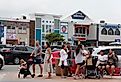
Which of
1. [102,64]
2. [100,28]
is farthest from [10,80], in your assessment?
[100,28]

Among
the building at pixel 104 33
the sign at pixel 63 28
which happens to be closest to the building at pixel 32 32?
the sign at pixel 63 28

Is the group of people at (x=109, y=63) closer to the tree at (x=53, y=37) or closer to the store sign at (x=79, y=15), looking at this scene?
the tree at (x=53, y=37)

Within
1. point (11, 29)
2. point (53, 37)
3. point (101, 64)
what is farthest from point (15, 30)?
point (101, 64)

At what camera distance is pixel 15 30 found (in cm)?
7856

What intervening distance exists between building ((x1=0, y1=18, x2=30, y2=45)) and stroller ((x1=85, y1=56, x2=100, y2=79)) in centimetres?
5819

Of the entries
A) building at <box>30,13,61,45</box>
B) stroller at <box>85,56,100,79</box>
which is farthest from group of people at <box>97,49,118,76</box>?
building at <box>30,13,61,45</box>

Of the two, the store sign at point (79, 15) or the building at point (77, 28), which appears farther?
the store sign at point (79, 15)

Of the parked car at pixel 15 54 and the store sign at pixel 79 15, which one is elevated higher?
the store sign at pixel 79 15

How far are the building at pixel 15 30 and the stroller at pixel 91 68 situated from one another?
191ft

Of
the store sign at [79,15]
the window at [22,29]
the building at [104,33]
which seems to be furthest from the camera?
the store sign at [79,15]

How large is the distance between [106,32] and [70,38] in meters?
8.12

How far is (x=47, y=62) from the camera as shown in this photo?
63.2 feet

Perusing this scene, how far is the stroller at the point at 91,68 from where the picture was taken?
1908cm

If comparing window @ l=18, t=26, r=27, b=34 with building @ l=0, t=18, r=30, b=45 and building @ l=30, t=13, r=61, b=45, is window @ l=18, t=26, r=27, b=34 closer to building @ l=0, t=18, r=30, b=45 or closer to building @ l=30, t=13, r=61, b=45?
building @ l=0, t=18, r=30, b=45
